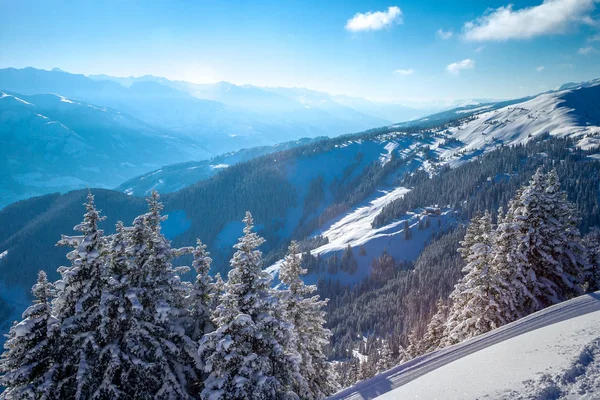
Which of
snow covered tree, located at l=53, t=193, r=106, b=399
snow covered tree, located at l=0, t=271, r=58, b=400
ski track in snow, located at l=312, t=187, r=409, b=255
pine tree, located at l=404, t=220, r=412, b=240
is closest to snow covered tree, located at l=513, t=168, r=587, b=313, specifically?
snow covered tree, located at l=53, t=193, r=106, b=399

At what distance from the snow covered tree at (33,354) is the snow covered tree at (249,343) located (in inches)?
272

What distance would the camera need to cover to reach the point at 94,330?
15094 mm

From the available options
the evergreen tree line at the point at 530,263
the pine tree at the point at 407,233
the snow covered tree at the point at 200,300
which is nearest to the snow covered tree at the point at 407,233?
the pine tree at the point at 407,233

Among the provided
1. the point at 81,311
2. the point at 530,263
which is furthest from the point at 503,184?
the point at 81,311

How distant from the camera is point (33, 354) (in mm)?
14180

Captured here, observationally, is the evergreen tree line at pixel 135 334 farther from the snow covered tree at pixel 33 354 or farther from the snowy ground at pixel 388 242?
the snowy ground at pixel 388 242

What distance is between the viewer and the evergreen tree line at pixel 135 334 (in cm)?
1428

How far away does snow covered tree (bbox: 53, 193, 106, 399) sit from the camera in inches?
572

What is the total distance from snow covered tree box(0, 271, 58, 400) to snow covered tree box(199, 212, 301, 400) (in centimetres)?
691

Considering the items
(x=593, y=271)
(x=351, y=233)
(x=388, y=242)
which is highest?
(x=593, y=271)

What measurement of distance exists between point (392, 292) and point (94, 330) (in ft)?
354

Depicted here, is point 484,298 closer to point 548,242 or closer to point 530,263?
point 530,263

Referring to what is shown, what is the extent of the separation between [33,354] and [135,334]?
423 centimetres

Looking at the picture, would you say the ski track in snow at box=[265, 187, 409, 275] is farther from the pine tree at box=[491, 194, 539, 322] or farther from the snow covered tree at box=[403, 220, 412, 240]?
the pine tree at box=[491, 194, 539, 322]
